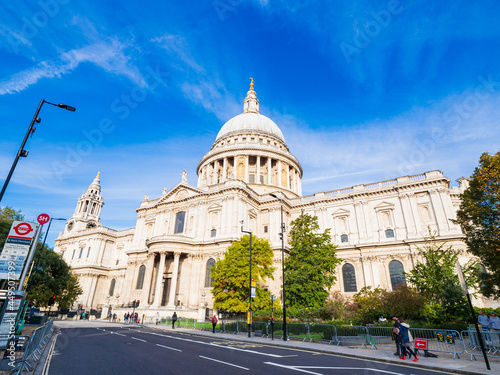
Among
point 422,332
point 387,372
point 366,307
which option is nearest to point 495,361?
point 422,332

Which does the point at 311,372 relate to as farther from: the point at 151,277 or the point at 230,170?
the point at 230,170

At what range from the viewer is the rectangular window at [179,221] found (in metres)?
44.0

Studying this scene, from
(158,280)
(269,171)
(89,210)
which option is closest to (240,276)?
(158,280)

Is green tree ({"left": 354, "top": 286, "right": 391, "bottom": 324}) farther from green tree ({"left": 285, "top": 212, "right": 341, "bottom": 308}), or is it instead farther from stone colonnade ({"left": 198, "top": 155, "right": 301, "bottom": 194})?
stone colonnade ({"left": 198, "top": 155, "right": 301, "bottom": 194})

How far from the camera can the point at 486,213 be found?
773 inches

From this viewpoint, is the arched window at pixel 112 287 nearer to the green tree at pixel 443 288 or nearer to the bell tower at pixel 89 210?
the bell tower at pixel 89 210

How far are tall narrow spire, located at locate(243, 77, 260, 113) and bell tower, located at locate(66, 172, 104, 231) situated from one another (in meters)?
47.9

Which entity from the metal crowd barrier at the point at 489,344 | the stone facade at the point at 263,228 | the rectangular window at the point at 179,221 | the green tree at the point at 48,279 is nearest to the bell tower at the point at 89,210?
the green tree at the point at 48,279

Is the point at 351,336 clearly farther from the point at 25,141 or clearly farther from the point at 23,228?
the point at 25,141

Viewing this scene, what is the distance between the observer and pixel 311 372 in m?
9.40

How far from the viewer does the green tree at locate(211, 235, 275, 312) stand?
2844 centimetres

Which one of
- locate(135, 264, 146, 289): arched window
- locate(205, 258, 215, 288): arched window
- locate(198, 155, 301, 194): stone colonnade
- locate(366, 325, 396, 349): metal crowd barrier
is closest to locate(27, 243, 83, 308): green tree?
locate(135, 264, 146, 289): arched window

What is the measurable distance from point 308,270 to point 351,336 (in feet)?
41.6

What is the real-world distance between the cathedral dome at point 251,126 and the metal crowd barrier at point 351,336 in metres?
50.4
